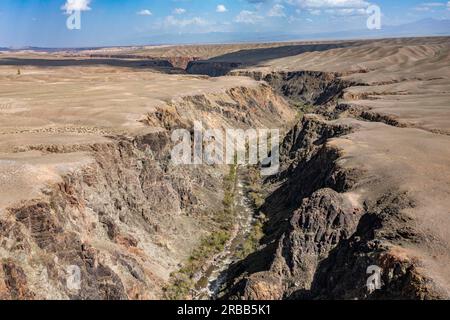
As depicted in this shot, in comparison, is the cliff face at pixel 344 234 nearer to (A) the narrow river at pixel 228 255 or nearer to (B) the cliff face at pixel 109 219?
(A) the narrow river at pixel 228 255

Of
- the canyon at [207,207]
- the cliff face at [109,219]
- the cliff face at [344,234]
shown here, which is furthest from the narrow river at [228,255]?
the cliff face at [109,219]

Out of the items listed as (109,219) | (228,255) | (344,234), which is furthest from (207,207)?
(344,234)

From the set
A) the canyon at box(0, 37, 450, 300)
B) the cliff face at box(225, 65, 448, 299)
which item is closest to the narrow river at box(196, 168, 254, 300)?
the canyon at box(0, 37, 450, 300)

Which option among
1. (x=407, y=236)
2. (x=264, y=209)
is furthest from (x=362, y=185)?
(x=264, y=209)

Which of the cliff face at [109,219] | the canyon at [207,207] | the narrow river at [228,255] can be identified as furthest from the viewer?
the narrow river at [228,255]

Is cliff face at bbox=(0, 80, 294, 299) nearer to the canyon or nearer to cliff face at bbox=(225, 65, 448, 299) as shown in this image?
the canyon

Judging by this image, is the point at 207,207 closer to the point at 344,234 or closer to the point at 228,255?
the point at 228,255
